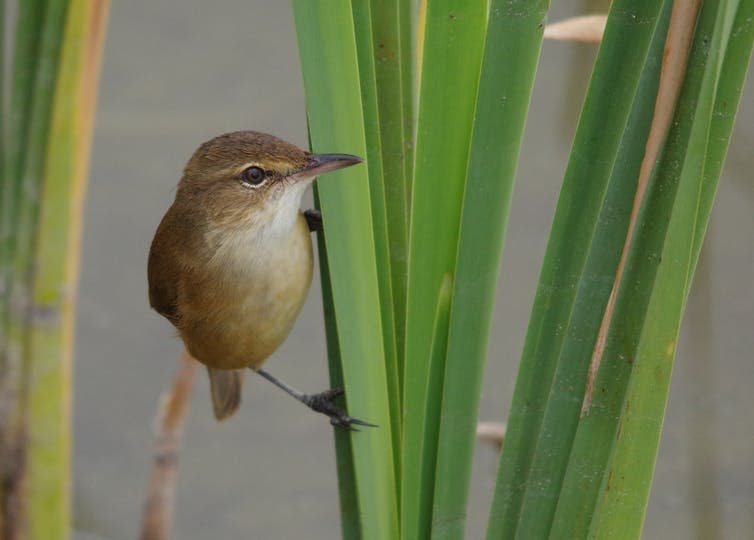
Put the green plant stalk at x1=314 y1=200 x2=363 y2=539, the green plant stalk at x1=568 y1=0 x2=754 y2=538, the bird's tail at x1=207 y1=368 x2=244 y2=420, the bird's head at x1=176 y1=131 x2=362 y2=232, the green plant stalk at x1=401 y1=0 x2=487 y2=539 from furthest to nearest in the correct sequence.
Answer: the bird's tail at x1=207 y1=368 x2=244 y2=420
the bird's head at x1=176 y1=131 x2=362 y2=232
the green plant stalk at x1=314 y1=200 x2=363 y2=539
the green plant stalk at x1=401 y1=0 x2=487 y2=539
the green plant stalk at x1=568 y1=0 x2=754 y2=538

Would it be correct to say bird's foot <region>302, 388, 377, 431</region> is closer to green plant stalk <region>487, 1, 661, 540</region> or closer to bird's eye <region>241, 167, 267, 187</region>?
green plant stalk <region>487, 1, 661, 540</region>

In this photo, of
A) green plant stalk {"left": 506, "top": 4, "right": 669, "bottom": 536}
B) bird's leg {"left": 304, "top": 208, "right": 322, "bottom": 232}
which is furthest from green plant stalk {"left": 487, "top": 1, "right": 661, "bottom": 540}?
bird's leg {"left": 304, "top": 208, "right": 322, "bottom": 232}

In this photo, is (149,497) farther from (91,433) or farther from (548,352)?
(548,352)

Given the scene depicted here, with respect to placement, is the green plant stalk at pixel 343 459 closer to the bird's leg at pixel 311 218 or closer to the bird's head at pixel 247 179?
the bird's head at pixel 247 179

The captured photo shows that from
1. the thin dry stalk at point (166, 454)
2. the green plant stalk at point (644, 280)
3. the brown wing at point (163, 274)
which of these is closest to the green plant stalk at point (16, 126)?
the brown wing at point (163, 274)

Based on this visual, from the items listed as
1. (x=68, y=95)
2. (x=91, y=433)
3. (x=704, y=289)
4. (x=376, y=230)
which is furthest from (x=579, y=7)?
(x=376, y=230)

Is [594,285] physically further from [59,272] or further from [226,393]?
[226,393]
